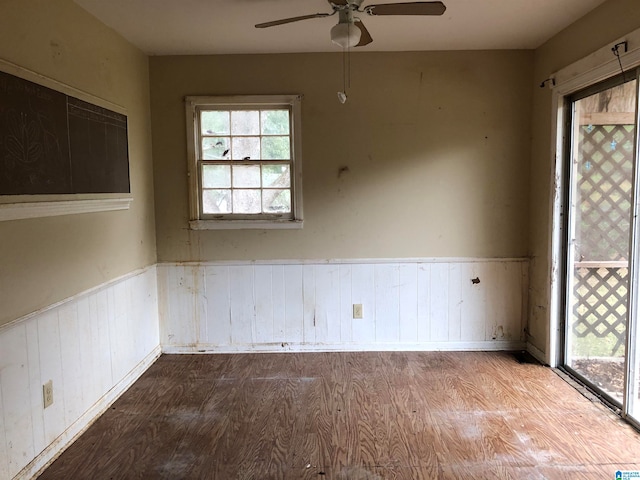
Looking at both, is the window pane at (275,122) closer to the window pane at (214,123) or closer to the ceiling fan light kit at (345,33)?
the window pane at (214,123)

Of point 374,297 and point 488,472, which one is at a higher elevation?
point 374,297

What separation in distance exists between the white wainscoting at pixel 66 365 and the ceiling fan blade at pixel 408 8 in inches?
91.3

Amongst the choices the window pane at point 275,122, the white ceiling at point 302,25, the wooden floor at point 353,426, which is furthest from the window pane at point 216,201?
the wooden floor at point 353,426

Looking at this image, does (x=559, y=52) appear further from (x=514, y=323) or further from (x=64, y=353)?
(x=64, y=353)

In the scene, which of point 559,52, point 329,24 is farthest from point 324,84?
point 559,52

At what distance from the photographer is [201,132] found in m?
3.88

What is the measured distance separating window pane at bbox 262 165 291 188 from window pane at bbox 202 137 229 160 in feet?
1.19

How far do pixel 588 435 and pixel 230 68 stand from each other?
12.0ft

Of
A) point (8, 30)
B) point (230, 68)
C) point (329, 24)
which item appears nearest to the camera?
point (8, 30)

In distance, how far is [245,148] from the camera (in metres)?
3.88

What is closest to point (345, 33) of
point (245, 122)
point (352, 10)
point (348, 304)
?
point (352, 10)

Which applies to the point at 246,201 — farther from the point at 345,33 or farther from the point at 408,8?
the point at 408,8

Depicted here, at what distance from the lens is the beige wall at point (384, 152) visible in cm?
379

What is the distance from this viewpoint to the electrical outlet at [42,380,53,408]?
234 centimetres
